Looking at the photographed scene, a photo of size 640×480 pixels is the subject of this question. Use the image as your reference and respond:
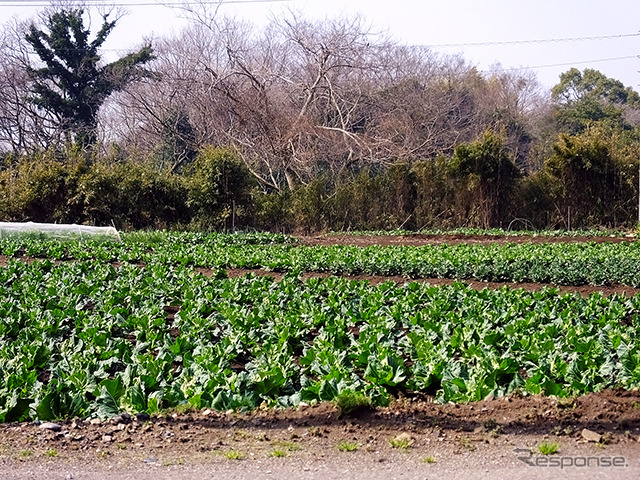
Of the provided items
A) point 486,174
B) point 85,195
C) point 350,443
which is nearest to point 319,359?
point 350,443

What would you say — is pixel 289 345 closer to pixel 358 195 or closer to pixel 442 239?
pixel 442 239

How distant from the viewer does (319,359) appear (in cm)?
686

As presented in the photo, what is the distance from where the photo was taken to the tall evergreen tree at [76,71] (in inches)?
1612

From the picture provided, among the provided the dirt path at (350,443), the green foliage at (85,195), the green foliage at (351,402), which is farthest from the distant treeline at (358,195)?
the dirt path at (350,443)

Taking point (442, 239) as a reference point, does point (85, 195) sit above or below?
above

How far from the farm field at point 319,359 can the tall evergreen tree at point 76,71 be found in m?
30.1

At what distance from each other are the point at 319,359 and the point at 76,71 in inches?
1519

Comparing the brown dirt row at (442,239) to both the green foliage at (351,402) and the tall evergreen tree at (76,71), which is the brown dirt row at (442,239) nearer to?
the green foliage at (351,402)

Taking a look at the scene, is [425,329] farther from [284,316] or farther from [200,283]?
[200,283]

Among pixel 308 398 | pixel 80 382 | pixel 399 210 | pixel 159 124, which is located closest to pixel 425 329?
pixel 308 398

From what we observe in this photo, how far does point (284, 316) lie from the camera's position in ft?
28.8

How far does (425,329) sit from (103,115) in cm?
3826

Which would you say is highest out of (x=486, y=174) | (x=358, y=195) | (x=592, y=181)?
(x=486, y=174)

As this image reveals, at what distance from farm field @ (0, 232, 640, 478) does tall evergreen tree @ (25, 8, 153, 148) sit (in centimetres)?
3013
